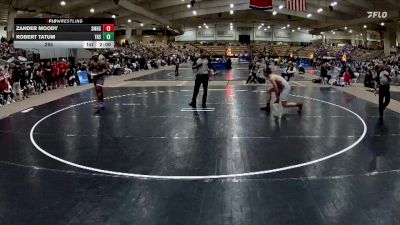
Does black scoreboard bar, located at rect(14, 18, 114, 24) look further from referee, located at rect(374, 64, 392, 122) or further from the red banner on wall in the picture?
the red banner on wall

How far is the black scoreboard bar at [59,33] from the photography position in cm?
1723

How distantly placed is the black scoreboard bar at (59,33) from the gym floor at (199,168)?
5.50 meters

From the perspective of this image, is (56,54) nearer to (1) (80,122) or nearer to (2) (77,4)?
(2) (77,4)

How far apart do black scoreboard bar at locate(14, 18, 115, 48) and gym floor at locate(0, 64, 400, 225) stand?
18.0 feet

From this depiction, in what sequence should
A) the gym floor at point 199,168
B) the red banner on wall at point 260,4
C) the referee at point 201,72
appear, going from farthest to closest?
the red banner on wall at point 260,4 < the referee at point 201,72 < the gym floor at point 199,168

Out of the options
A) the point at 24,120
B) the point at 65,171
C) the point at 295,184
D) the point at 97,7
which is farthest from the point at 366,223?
the point at 97,7

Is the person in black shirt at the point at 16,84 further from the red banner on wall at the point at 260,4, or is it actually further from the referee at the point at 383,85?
the red banner on wall at the point at 260,4

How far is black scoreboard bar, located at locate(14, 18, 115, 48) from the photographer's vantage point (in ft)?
56.5

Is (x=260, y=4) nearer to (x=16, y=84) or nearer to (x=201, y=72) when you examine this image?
(x=201, y=72)

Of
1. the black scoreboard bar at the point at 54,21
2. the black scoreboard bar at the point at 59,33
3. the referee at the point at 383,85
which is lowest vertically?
the referee at the point at 383,85

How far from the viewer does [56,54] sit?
31656mm

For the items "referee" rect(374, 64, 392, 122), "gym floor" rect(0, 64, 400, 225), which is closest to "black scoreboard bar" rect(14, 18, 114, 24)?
"gym floor" rect(0, 64, 400, 225)

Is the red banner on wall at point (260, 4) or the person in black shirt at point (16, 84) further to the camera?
the red banner on wall at point (260, 4)

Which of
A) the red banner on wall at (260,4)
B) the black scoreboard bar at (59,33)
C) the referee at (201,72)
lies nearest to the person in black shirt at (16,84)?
the black scoreboard bar at (59,33)
